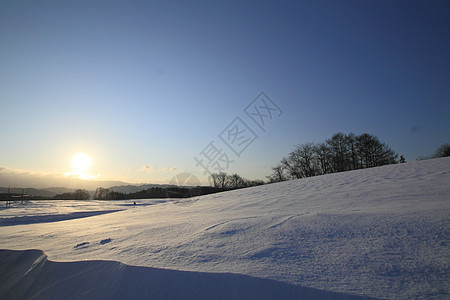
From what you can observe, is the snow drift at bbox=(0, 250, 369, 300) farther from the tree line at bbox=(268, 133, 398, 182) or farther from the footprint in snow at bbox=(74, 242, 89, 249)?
the tree line at bbox=(268, 133, 398, 182)

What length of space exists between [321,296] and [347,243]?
85 cm

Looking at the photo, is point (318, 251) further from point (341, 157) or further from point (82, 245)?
point (341, 157)

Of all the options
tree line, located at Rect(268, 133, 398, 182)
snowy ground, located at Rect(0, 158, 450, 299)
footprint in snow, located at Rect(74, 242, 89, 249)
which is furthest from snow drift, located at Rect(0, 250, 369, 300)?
tree line, located at Rect(268, 133, 398, 182)

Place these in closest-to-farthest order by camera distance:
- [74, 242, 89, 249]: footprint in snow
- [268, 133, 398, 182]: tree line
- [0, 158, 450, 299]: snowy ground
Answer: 1. [0, 158, 450, 299]: snowy ground
2. [74, 242, 89, 249]: footprint in snow
3. [268, 133, 398, 182]: tree line

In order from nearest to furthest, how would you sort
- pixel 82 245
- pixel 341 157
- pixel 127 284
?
pixel 127 284, pixel 82 245, pixel 341 157

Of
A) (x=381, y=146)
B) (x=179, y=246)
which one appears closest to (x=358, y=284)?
(x=179, y=246)

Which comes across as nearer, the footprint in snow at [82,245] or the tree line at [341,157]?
the footprint in snow at [82,245]

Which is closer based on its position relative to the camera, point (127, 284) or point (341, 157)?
point (127, 284)

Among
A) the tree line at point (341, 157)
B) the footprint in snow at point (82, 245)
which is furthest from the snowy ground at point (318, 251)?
the tree line at point (341, 157)

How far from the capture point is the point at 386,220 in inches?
→ 91.3

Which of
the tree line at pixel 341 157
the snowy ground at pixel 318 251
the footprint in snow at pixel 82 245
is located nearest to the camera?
the snowy ground at pixel 318 251

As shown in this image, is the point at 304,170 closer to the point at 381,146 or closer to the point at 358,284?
the point at 381,146

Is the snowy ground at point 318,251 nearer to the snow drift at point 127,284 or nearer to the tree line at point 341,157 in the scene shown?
the snow drift at point 127,284

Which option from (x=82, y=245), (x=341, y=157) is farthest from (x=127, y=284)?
(x=341, y=157)
